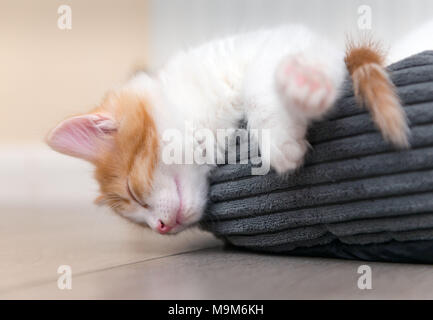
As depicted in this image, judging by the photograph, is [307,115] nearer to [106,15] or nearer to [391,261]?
[391,261]

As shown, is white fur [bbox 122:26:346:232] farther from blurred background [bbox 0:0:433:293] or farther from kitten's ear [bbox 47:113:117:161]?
blurred background [bbox 0:0:433:293]

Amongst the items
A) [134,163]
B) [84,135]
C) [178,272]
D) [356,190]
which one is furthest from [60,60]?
[356,190]

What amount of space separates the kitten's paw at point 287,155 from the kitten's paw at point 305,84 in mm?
123

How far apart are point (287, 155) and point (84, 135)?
544 mm

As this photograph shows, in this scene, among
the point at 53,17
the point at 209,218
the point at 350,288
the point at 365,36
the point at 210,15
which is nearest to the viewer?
the point at 350,288

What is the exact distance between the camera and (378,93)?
39.7 inches

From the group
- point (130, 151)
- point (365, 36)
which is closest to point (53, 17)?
point (130, 151)

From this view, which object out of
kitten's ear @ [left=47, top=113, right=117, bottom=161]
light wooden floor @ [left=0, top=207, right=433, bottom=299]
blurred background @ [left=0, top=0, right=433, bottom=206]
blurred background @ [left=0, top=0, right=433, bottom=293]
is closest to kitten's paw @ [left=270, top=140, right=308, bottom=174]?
light wooden floor @ [left=0, top=207, right=433, bottom=299]

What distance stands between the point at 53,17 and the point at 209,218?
2.09 metres

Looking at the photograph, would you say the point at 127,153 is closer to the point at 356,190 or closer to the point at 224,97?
the point at 224,97

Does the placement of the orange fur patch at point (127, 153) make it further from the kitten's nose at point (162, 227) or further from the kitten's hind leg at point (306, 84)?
the kitten's hind leg at point (306, 84)

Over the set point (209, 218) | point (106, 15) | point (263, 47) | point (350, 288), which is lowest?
point (350, 288)

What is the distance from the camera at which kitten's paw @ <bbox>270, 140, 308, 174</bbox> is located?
1061mm

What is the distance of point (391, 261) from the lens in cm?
114
